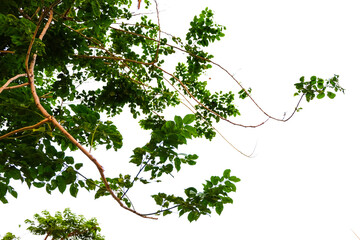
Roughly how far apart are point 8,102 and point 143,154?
971mm

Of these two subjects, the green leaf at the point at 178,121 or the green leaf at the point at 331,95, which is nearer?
the green leaf at the point at 178,121

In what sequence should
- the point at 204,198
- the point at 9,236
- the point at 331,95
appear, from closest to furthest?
the point at 204,198, the point at 331,95, the point at 9,236

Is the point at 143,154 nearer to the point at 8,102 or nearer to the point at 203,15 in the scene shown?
the point at 8,102

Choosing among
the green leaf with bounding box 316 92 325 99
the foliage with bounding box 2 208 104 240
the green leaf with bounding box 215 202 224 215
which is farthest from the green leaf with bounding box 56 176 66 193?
the foliage with bounding box 2 208 104 240

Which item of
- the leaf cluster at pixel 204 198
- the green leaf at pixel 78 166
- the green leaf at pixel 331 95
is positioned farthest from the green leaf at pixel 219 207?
the green leaf at pixel 331 95

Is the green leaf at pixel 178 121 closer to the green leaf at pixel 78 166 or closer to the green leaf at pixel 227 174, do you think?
the green leaf at pixel 227 174

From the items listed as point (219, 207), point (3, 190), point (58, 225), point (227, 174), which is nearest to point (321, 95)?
point (227, 174)

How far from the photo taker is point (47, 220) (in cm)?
938

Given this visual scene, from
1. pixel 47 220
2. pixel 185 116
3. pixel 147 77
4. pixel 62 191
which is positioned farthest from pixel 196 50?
pixel 47 220

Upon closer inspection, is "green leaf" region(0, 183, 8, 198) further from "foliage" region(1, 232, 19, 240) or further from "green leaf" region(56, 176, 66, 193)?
"foliage" region(1, 232, 19, 240)

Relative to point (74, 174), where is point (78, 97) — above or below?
above

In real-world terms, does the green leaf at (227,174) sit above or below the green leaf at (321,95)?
below

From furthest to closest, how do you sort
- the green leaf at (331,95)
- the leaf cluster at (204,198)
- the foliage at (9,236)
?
the foliage at (9,236), the green leaf at (331,95), the leaf cluster at (204,198)

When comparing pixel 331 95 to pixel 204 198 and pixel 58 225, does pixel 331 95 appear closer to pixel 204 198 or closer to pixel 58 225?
pixel 204 198
